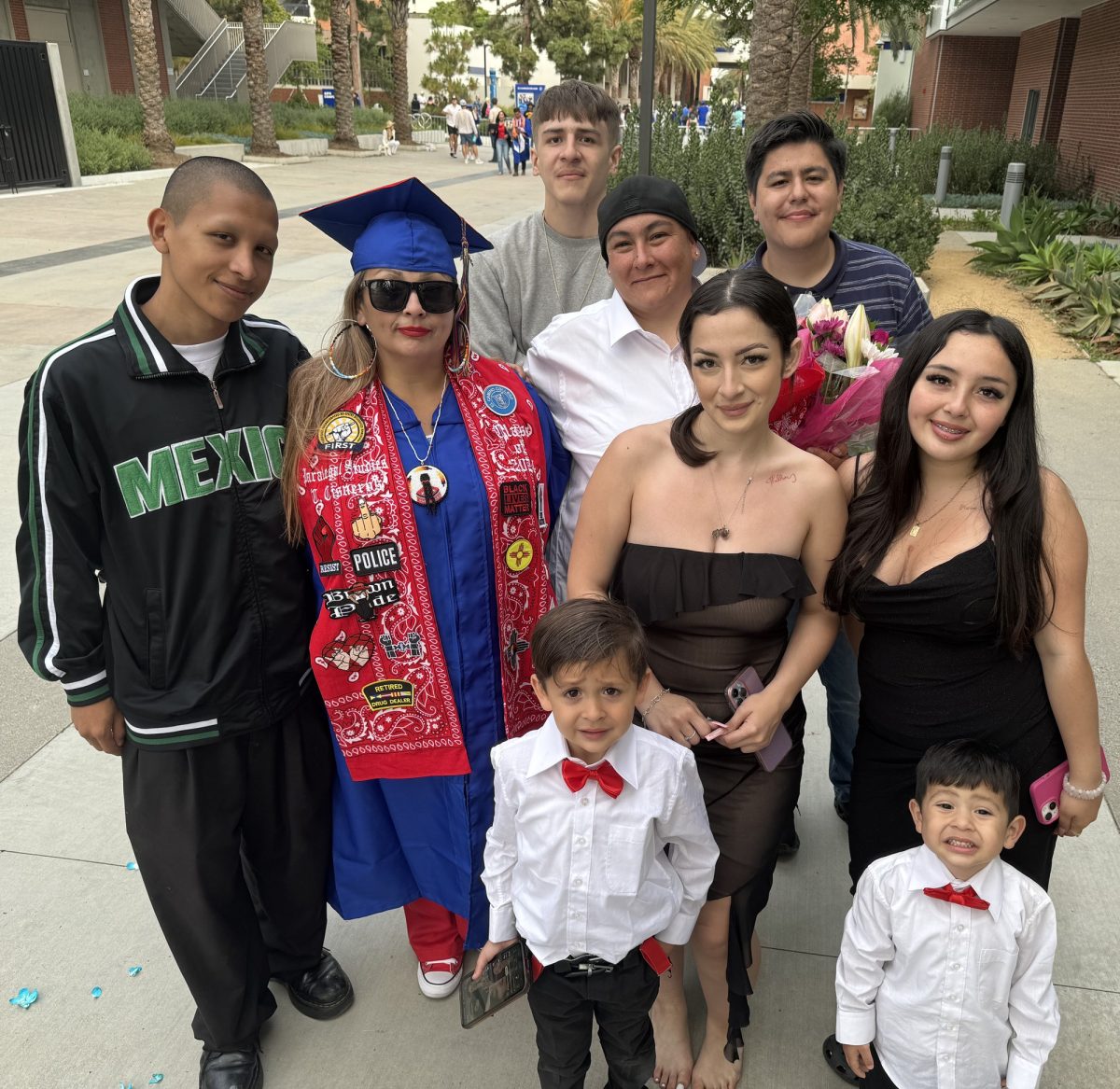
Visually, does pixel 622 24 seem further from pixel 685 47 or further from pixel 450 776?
pixel 450 776

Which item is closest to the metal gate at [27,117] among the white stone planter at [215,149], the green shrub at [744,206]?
the white stone planter at [215,149]

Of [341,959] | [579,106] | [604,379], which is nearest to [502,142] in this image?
[579,106]

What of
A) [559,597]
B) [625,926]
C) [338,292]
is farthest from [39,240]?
[625,926]

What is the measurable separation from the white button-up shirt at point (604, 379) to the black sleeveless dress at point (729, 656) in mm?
432

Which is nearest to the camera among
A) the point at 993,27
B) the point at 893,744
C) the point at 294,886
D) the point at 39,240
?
the point at 893,744

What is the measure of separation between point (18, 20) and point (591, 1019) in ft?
105

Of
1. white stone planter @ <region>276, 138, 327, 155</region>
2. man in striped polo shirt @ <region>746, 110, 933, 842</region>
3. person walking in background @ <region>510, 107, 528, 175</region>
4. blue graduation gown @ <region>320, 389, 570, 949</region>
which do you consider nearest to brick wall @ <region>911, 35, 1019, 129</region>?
person walking in background @ <region>510, 107, 528, 175</region>

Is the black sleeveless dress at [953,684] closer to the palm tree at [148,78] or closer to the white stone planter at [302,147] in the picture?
the palm tree at [148,78]

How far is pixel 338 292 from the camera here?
10438mm

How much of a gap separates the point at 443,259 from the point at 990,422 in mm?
1272

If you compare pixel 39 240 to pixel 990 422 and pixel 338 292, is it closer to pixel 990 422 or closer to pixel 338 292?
pixel 338 292

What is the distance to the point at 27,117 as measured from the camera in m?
17.9

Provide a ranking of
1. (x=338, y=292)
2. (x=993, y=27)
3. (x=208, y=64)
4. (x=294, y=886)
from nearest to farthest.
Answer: (x=294, y=886)
(x=338, y=292)
(x=993, y=27)
(x=208, y=64)

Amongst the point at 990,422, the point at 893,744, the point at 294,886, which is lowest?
the point at 294,886
